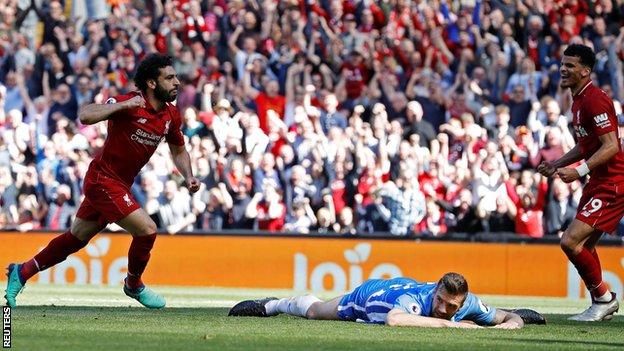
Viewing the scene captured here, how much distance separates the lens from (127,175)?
47.9ft

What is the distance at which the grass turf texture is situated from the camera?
425 inches

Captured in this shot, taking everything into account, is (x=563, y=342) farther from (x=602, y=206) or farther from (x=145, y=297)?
(x=145, y=297)

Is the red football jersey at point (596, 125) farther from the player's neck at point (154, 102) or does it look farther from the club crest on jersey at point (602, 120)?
the player's neck at point (154, 102)

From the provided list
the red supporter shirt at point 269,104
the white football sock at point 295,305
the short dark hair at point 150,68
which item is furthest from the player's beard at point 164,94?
the red supporter shirt at point 269,104

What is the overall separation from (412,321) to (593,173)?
3631 mm

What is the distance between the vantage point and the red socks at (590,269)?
47.5ft

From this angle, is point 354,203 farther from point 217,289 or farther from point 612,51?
point 612,51

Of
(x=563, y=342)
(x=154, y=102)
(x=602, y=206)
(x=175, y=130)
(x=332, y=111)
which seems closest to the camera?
(x=563, y=342)

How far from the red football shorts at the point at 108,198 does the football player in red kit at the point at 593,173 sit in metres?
4.01

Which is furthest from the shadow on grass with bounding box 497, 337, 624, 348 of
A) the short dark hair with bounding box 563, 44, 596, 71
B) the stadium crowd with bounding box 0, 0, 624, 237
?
the stadium crowd with bounding box 0, 0, 624, 237

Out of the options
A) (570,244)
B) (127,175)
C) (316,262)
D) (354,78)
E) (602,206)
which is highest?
(354,78)

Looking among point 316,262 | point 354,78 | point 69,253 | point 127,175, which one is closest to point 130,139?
point 127,175

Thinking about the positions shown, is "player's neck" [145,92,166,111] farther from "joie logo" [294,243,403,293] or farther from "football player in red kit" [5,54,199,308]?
"joie logo" [294,243,403,293]

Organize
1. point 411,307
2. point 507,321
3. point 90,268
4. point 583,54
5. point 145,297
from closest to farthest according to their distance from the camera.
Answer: point 411,307 < point 507,321 < point 583,54 < point 145,297 < point 90,268
